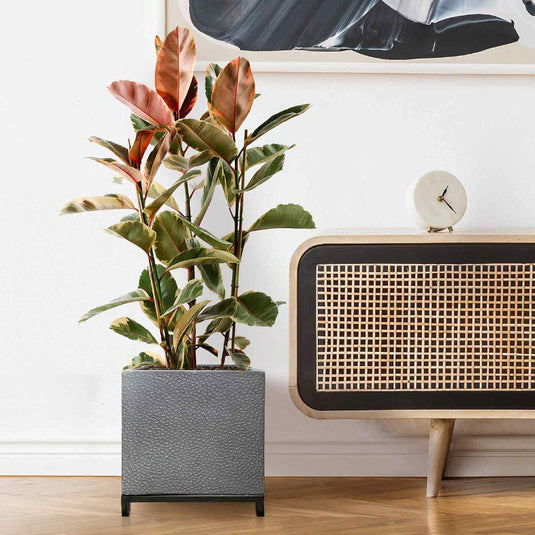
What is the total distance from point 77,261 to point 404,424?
993mm

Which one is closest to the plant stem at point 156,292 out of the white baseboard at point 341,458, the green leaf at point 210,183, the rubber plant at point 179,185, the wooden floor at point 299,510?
the rubber plant at point 179,185

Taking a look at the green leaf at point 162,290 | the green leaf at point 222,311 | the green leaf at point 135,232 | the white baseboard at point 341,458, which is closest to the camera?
the green leaf at point 135,232

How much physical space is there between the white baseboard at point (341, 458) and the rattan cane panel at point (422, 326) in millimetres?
394

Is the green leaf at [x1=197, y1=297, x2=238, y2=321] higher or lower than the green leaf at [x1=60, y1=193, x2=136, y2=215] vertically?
lower

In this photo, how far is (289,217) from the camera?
1.49m

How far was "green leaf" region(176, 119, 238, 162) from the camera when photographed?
1.39m

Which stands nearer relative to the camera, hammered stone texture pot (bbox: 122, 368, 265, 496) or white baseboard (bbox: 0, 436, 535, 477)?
hammered stone texture pot (bbox: 122, 368, 265, 496)

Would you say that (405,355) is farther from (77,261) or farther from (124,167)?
(77,261)

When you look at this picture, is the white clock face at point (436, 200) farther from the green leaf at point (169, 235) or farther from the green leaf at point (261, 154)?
the green leaf at point (169, 235)

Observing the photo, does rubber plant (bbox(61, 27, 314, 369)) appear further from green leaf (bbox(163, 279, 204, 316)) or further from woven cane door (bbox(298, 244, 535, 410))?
woven cane door (bbox(298, 244, 535, 410))

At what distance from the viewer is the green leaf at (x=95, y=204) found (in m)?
1.39

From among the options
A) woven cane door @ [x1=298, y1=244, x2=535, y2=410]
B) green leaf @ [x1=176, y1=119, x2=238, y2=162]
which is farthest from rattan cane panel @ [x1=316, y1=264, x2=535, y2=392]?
green leaf @ [x1=176, y1=119, x2=238, y2=162]

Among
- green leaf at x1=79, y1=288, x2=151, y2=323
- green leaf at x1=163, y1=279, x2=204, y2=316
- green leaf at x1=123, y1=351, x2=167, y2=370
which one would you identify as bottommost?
green leaf at x1=123, y1=351, x2=167, y2=370

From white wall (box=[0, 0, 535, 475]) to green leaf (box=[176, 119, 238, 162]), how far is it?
1.56ft
